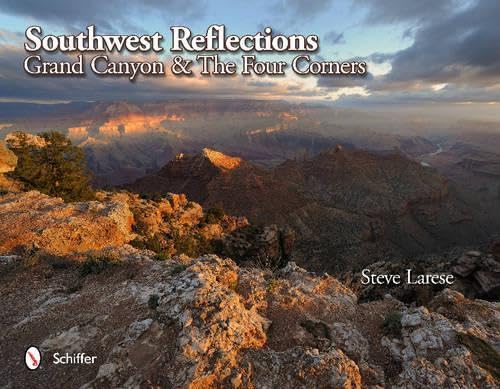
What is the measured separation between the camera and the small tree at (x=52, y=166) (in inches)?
962

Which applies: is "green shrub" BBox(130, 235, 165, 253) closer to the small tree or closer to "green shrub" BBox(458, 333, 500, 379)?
the small tree

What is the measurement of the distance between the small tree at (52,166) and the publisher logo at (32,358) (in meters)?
21.0

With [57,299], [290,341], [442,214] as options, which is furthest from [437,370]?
[442,214]

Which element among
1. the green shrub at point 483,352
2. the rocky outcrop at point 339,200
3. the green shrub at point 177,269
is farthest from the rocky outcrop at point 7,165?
the rocky outcrop at point 339,200

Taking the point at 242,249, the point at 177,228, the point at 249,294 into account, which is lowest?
the point at 242,249

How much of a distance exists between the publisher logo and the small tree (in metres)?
21.0

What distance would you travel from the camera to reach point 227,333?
6.35 metres

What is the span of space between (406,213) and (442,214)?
1560 cm

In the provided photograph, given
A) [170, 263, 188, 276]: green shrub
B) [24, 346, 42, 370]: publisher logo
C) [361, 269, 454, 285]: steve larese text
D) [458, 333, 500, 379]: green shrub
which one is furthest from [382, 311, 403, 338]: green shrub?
[361, 269, 454, 285]: steve larese text

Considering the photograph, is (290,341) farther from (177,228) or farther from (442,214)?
(442,214)

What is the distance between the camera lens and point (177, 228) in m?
26.0

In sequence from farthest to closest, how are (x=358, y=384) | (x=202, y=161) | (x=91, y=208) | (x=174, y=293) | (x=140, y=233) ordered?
(x=202, y=161) → (x=140, y=233) → (x=91, y=208) → (x=174, y=293) → (x=358, y=384)

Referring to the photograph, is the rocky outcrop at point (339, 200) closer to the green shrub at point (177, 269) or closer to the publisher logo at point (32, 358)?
the green shrub at point (177, 269)

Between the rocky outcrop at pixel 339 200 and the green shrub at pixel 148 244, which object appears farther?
the rocky outcrop at pixel 339 200
